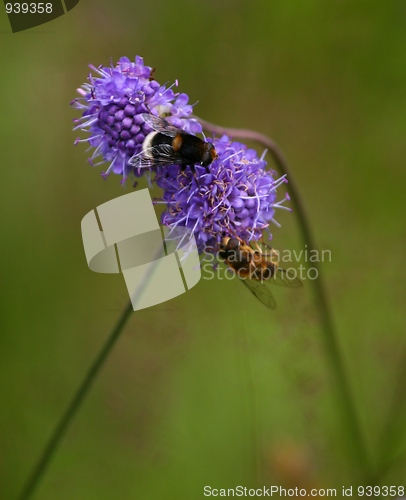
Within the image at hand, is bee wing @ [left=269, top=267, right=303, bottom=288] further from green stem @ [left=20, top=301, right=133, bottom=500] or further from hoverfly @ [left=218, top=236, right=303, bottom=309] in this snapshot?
green stem @ [left=20, top=301, right=133, bottom=500]

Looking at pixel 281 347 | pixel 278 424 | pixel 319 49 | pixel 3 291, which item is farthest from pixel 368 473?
pixel 319 49

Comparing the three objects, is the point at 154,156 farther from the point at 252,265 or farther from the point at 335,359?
the point at 335,359

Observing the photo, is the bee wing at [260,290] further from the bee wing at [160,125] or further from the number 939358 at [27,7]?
the number 939358 at [27,7]

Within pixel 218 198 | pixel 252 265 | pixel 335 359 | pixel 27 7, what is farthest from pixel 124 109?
pixel 335 359

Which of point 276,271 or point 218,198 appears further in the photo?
point 276,271

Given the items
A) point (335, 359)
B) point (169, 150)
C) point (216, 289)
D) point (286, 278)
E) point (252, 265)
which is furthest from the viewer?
point (216, 289)

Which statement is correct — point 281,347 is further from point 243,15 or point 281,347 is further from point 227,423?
point 243,15
